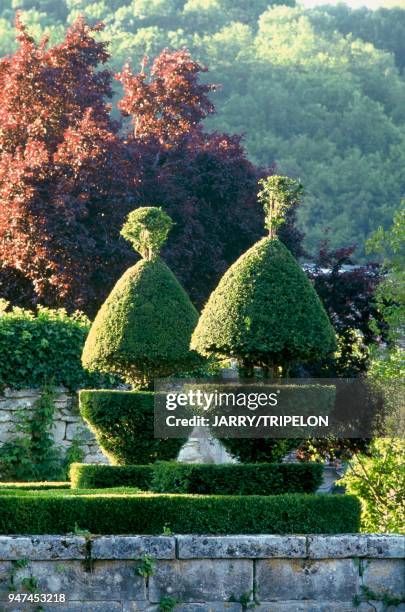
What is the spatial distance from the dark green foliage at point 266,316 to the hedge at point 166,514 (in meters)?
1.52

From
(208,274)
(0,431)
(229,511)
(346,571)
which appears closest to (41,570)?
(229,511)

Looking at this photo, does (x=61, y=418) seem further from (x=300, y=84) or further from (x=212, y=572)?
(x=300, y=84)

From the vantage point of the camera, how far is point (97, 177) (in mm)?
19500

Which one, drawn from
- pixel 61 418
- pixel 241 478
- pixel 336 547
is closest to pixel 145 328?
pixel 241 478

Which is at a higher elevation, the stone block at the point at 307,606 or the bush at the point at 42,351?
the bush at the point at 42,351

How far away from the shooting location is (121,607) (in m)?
9.68

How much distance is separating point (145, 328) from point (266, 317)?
184 centimetres

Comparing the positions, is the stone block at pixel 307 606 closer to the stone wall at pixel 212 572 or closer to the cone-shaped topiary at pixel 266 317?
the stone wall at pixel 212 572

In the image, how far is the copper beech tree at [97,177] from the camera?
1920 cm

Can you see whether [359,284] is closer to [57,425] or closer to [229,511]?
[57,425]

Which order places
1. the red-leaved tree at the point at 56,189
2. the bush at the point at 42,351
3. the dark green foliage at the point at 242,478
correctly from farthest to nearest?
the red-leaved tree at the point at 56,189, the bush at the point at 42,351, the dark green foliage at the point at 242,478

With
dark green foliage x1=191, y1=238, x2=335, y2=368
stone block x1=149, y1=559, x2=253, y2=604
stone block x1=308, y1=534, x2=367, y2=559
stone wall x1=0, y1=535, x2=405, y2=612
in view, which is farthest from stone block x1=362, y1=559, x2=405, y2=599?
dark green foliage x1=191, y1=238, x2=335, y2=368

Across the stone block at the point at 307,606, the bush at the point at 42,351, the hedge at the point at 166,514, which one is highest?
the bush at the point at 42,351

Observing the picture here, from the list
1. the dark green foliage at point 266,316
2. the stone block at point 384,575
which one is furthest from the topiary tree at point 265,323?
the stone block at point 384,575
